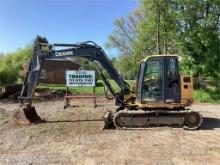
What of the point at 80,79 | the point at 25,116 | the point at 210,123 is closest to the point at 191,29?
the point at 80,79

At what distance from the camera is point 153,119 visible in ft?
44.1

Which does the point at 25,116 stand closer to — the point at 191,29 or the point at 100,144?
the point at 100,144

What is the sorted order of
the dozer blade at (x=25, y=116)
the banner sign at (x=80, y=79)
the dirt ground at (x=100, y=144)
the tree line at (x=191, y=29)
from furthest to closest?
1. the tree line at (x=191, y=29)
2. the banner sign at (x=80, y=79)
3. the dozer blade at (x=25, y=116)
4. the dirt ground at (x=100, y=144)

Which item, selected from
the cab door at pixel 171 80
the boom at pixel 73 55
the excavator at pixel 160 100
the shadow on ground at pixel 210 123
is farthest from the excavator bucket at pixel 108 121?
the shadow on ground at pixel 210 123

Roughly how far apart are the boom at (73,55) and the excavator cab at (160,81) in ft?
4.09

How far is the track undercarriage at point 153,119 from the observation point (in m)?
13.4

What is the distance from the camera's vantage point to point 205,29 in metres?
26.9

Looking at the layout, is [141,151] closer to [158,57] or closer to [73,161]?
[73,161]

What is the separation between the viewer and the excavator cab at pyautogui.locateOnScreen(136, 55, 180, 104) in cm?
1335

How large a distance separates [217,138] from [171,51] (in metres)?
23.3

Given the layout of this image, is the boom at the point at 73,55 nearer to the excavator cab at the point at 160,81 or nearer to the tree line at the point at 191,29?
the excavator cab at the point at 160,81

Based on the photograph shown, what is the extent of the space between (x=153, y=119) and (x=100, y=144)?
3.24 metres

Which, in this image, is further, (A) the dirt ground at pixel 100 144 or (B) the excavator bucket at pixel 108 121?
(B) the excavator bucket at pixel 108 121

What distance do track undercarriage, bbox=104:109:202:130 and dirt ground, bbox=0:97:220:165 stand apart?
38cm
